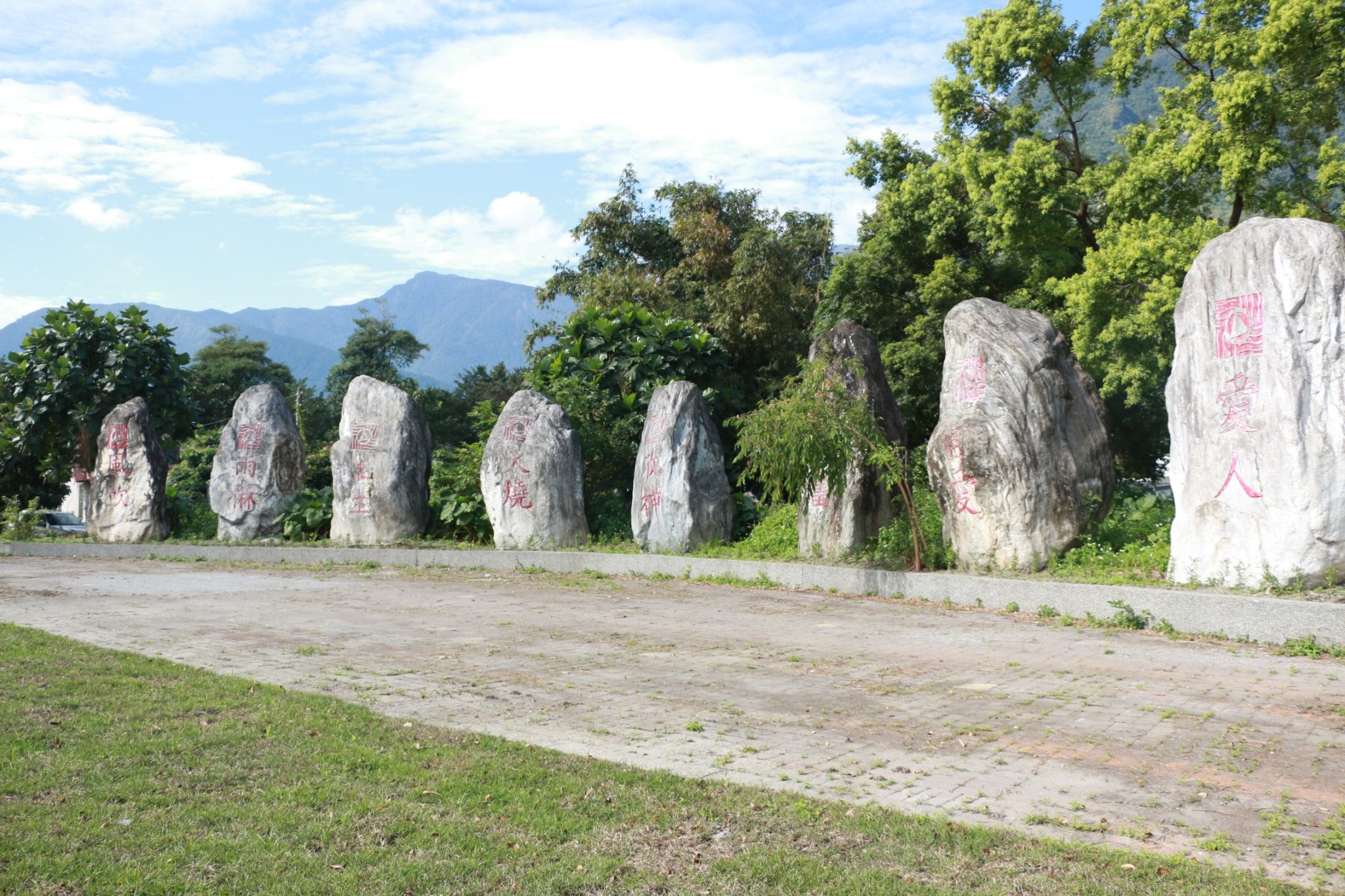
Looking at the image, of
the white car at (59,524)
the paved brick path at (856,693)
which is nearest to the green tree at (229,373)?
the white car at (59,524)

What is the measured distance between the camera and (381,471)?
1778 centimetres

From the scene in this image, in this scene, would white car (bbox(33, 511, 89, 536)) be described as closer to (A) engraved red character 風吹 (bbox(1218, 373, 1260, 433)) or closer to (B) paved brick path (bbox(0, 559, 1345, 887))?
(B) paved brick path (bbox(0, 559, 1345, 887))

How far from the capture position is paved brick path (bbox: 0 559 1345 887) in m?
4.74

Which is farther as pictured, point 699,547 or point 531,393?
point 531,393

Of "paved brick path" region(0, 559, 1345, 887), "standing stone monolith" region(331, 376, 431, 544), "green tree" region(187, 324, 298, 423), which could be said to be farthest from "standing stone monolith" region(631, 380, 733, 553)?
"green tree" region(187, 324, 298, 423)

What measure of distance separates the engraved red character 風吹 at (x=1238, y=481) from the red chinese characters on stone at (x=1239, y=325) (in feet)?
3.10

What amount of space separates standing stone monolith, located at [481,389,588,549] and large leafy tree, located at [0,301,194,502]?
1033 centimetres

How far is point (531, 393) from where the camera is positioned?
17062 mm

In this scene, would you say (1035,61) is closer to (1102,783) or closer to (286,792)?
(1102,783)

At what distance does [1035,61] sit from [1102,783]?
18.9 metres

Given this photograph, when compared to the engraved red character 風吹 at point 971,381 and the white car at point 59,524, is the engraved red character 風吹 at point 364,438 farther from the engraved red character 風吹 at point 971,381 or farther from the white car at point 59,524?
the engraved red character 風吹 at point 971,381

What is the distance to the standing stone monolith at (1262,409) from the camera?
351 inches

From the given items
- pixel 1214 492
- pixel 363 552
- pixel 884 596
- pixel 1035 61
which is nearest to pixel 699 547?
pixel 884 596

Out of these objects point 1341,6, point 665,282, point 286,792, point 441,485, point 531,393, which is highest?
point 1341,6
